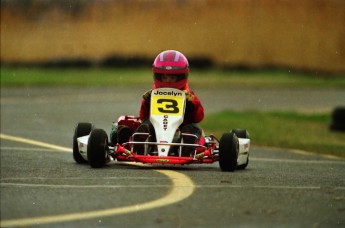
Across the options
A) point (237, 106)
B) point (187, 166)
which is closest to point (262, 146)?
point (187, 166)

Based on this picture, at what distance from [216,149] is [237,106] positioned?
68.7 feet

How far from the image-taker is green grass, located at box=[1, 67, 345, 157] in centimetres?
2647

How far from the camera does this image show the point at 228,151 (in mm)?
13688

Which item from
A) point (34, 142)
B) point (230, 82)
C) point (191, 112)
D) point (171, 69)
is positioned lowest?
point (230, 82)

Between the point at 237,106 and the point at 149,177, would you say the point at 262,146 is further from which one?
the point at 237,106

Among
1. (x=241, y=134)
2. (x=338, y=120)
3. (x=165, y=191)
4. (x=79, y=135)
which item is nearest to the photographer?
(x=165, y=191)

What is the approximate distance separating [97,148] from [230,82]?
120 feet

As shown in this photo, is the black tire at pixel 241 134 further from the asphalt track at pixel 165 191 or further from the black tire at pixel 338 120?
the black tire at pixel 338 120

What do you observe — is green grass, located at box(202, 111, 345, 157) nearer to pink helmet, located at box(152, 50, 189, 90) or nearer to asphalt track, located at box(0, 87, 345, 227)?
asphalt track, located at box(0, 87, 345, 227)

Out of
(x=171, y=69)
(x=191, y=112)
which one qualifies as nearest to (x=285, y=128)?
(x=191, y=112)

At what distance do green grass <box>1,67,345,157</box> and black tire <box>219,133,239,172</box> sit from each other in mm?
11084

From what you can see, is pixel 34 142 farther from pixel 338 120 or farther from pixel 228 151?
pixel 338 120

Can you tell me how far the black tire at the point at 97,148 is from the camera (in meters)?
13.7

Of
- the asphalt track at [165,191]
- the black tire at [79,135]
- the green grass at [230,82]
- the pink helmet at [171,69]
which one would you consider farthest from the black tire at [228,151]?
the green grass at [230,82]
